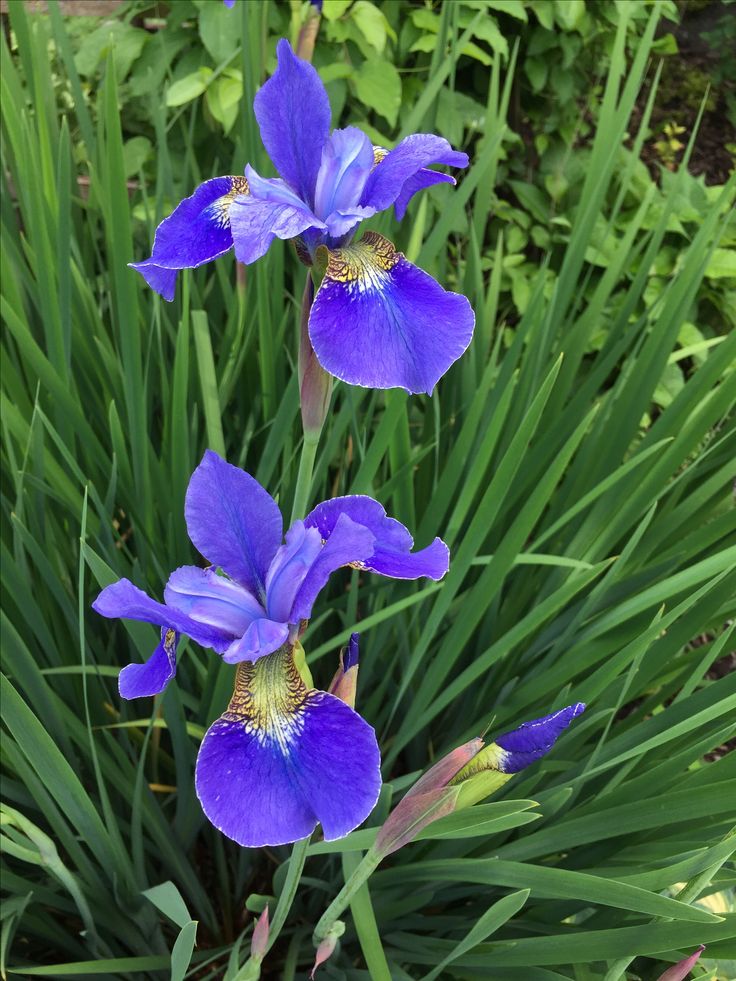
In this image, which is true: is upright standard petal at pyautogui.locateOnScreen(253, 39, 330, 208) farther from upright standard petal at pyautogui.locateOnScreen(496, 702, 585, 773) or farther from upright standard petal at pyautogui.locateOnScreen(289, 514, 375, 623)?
upright standard petal at pyautogui.locateOnScreen(496, 702, 585, 773)

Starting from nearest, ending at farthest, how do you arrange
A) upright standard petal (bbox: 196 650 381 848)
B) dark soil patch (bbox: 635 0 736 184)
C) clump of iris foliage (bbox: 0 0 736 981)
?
upright standard petal (bbox: 196 650 381 848) < clump of iris foliage (bbox: 0 0 736 981) < dark soil patch (bbox: 635 0 736 184)

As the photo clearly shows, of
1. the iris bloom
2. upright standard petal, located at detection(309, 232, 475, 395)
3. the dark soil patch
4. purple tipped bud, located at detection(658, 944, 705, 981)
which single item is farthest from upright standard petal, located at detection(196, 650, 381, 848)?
the dark soil patch

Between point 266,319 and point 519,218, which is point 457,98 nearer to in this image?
point 519,218

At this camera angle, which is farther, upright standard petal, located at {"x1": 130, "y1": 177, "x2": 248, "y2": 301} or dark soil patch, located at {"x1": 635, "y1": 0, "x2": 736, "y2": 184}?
dark soil patch, located at {"x1": 635, "y1": 0, "x2": 736, "y2": 184}

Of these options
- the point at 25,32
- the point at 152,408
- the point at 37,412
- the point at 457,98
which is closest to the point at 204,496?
the point at 37,412

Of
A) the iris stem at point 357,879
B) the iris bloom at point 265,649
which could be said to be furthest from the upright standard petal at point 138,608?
the iris stem at point 357,879

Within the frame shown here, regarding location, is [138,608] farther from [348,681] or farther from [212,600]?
[348,681]

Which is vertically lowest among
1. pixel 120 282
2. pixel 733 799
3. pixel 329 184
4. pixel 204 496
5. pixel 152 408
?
pixel 152 408

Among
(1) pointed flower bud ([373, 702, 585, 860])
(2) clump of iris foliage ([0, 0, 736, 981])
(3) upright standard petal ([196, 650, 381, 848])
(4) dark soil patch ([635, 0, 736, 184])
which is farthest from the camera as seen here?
(4) dark soil patch ([635, 0, 736, 184])
